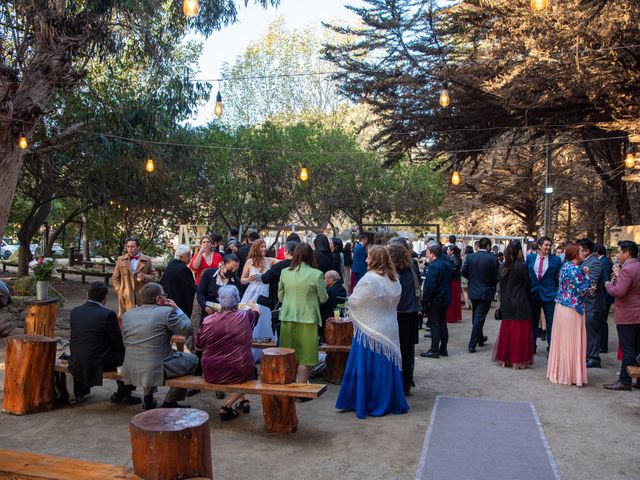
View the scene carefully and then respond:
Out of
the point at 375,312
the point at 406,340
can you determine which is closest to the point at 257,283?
the point at 406,340

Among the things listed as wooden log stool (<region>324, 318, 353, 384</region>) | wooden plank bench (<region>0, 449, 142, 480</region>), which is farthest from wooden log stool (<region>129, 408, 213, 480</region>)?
wooden log stool (<region>324, 318, 353, 384</region>)

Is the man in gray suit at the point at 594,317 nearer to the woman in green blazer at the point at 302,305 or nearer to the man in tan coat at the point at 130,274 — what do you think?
the woman in green blazer at the point at 302,305

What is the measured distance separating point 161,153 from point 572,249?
12965 millimetres

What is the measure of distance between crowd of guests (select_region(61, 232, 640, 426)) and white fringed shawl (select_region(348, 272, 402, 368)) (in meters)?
0.01

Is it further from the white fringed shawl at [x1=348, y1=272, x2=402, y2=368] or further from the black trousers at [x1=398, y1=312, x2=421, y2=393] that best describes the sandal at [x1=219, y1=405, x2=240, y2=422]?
the black trousers at [x1=398, y1=312, x2=421, y2=393]

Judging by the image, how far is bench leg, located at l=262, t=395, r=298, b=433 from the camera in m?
5.62

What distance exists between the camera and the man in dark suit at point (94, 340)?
5945 millimetres

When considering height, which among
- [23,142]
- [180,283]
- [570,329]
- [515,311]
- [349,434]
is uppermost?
[23,142]

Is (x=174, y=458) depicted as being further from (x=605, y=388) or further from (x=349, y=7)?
(x=349, y=7)

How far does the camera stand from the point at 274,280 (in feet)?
24.6

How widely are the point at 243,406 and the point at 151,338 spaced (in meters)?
1.26

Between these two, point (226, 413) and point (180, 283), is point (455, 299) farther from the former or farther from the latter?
point (226, 413)

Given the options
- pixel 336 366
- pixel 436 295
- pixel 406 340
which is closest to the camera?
pixel 406 340

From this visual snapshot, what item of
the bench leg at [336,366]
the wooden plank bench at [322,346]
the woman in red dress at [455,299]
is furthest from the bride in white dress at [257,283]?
the woman in red dress at [455,299]
